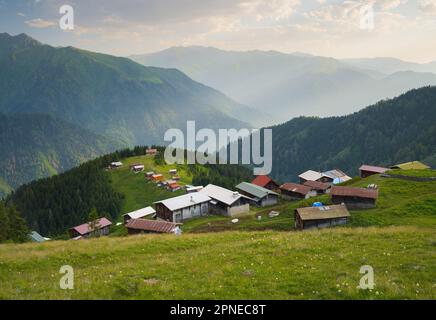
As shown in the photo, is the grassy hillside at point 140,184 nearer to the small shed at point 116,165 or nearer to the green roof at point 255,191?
the small shed at point 116,165

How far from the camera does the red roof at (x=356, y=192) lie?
246ft

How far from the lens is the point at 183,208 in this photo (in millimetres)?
97438

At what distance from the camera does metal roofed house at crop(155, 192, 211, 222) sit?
9594cm

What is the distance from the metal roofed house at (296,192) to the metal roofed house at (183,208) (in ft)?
99.6

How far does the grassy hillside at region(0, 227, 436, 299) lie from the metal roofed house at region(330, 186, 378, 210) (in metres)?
45.9

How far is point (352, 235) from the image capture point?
102 feet

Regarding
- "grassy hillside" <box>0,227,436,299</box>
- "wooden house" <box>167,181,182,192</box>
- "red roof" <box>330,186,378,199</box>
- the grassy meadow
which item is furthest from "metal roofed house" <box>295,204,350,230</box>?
"wooden house" <box>167,181,182,192</box>

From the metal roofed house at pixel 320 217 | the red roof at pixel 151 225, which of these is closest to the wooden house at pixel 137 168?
the red roof at pixel 151 225

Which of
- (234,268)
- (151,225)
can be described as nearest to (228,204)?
(151,225)
